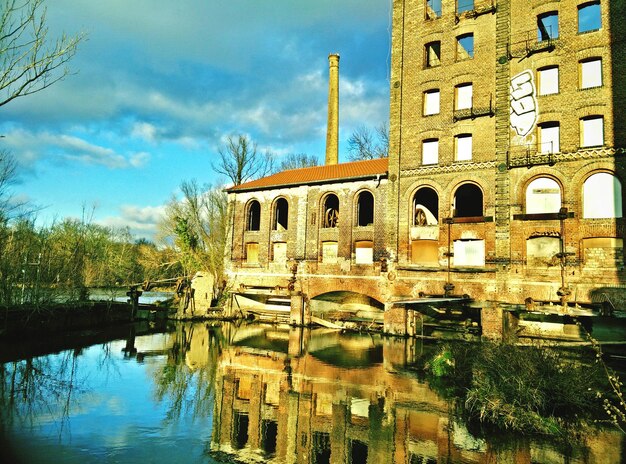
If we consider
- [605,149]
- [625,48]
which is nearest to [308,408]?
[605,149]

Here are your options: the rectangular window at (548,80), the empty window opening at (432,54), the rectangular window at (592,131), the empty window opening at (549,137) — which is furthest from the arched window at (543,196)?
the empty window opening at (432,54)

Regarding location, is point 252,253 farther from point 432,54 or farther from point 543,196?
point 543,196

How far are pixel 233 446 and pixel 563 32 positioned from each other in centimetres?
2147

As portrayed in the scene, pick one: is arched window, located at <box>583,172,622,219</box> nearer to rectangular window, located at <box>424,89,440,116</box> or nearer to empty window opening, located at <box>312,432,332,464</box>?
rectangular window, located at <box>424,89,440,116</box>

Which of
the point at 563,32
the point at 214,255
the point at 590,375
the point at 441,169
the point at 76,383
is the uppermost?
the point at 563,32

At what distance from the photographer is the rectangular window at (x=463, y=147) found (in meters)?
21.9

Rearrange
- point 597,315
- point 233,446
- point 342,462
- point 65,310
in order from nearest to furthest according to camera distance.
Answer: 1. point 342,462
2. point 233,446
3. point 597,315
4. point 65,310

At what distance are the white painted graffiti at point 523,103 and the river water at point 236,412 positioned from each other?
11.6 meters

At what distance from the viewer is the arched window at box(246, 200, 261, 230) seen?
29375mm

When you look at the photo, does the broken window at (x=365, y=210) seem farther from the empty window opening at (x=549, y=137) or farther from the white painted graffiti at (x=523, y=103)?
the empty window opening at (x=549, y=137)

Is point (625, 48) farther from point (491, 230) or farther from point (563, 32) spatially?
point (491, 230)

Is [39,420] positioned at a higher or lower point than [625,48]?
lower

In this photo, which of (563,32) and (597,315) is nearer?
(597,315)

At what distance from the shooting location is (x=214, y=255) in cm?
3653
